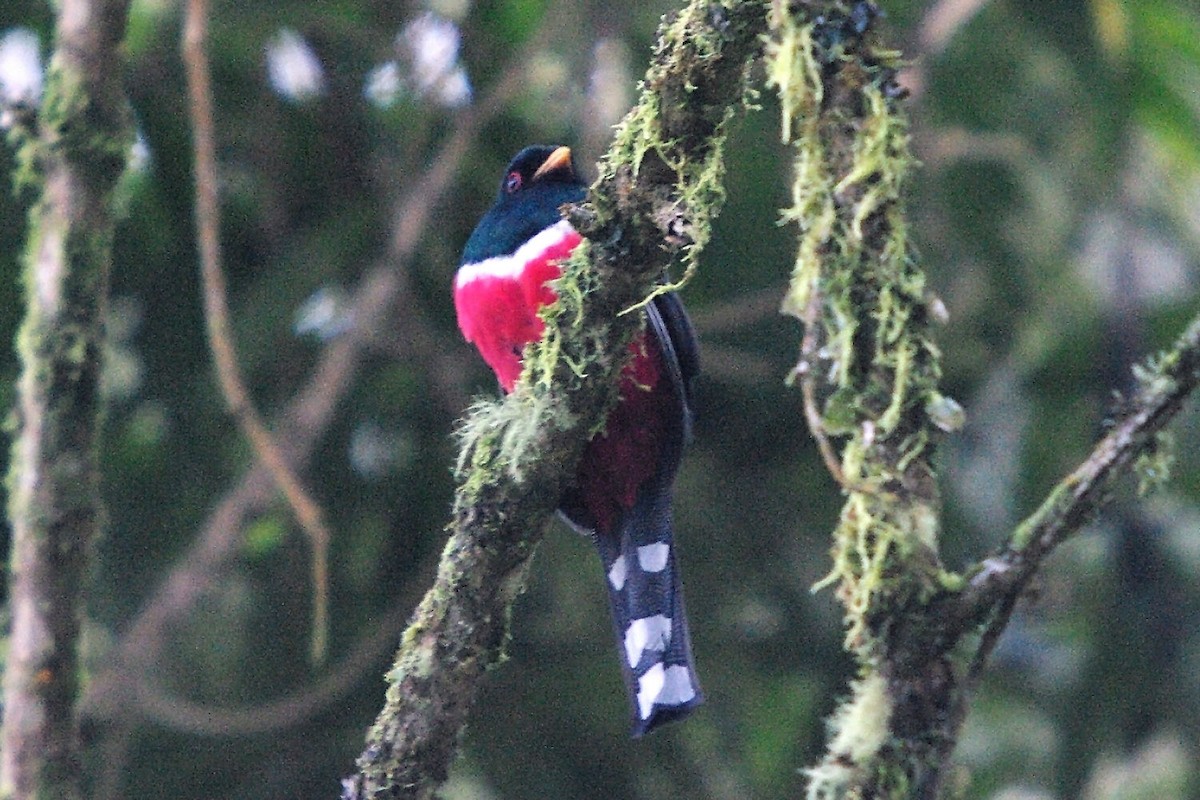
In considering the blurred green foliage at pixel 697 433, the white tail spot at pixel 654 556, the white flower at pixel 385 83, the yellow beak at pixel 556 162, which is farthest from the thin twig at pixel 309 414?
the white tail spot at pixel 654 556

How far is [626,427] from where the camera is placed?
11.3ft

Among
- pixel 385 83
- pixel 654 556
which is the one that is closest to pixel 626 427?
pixel 654 556

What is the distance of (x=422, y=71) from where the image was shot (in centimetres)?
516

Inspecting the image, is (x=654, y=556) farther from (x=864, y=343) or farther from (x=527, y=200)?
(x=864, y=343)

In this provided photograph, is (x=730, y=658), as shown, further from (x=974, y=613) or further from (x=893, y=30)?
(x=974, y=613)

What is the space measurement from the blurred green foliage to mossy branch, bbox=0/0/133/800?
135cm

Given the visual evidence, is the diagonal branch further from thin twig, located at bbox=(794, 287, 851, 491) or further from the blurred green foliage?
the blurred green foliage

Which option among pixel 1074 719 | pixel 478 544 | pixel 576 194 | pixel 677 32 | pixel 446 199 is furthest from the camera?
pixel 446 199

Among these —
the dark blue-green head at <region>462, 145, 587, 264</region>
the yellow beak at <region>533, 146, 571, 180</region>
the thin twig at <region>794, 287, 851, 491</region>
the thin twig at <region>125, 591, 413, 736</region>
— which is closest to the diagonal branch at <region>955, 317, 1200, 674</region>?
the thin twig at <region>794, 287, 851, 491</region>

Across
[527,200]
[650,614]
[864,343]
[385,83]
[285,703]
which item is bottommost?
[864,343]

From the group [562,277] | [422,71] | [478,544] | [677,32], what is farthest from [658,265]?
[422,71]

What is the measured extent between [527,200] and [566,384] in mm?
1464

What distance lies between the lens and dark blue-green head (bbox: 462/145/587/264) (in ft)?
11.4

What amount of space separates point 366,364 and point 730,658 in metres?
1.45
